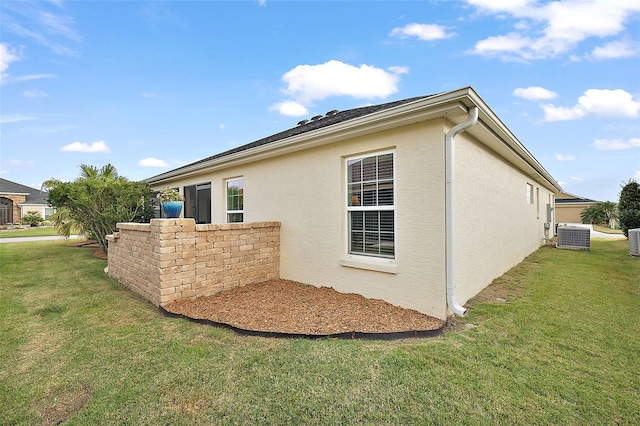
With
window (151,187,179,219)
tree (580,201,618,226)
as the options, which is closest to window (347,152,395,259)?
window (151,187,179,219)

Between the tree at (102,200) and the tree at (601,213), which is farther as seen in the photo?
the tree at (601,213)

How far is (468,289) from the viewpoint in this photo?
4.87 meters

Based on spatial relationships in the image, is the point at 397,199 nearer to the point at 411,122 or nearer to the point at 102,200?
the point at 411,122

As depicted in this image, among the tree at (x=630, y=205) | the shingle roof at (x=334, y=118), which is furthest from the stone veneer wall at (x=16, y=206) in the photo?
the tree at (x=630, y=205)

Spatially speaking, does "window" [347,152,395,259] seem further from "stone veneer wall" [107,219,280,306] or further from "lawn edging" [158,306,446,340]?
"stone veneer wall" [107,219,280,306]

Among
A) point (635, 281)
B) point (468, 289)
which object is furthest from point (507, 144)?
point (635, 281)

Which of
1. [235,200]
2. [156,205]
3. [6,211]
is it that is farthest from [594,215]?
[6,211]

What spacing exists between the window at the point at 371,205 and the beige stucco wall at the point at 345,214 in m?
0.14

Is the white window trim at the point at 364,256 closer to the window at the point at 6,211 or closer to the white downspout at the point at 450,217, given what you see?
the white downspout at the point at 450,217

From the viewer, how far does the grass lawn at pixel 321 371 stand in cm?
221

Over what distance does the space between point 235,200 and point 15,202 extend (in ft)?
116

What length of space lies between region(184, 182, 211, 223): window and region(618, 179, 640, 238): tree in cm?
1717

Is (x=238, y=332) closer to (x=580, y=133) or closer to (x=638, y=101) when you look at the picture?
(x=638, y=101)

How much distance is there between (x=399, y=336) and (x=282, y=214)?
12.2 ft
